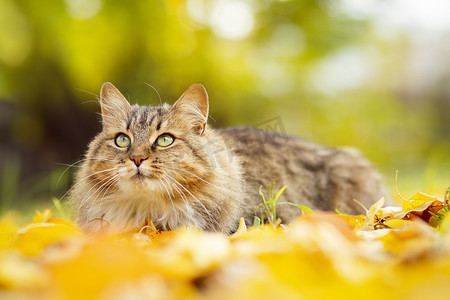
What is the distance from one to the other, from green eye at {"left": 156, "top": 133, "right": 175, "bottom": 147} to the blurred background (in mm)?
3084

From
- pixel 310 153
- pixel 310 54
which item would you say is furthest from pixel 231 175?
pixel 310 54

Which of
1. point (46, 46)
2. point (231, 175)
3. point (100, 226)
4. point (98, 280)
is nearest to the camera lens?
point (98, 280)

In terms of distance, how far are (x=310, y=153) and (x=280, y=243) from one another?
70.1 inches

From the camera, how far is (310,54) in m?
7.27

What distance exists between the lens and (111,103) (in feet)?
7.09

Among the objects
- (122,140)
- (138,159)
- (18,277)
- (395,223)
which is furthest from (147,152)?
(395,223)

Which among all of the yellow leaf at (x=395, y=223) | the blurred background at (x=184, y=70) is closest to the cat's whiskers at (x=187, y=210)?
the yellow leaf at (x=395, y=223)

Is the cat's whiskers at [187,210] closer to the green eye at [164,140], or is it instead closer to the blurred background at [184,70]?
the green eye at [164,140]

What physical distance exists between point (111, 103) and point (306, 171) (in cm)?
133

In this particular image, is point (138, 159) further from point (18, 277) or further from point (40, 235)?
point (18, 277)

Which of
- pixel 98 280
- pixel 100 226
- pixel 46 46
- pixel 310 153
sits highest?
pixel 46 46

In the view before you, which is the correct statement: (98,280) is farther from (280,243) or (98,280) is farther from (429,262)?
(429,262)

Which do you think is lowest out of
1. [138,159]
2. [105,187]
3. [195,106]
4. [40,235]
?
[40,235]

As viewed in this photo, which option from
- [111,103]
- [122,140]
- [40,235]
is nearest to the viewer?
[40,235]
